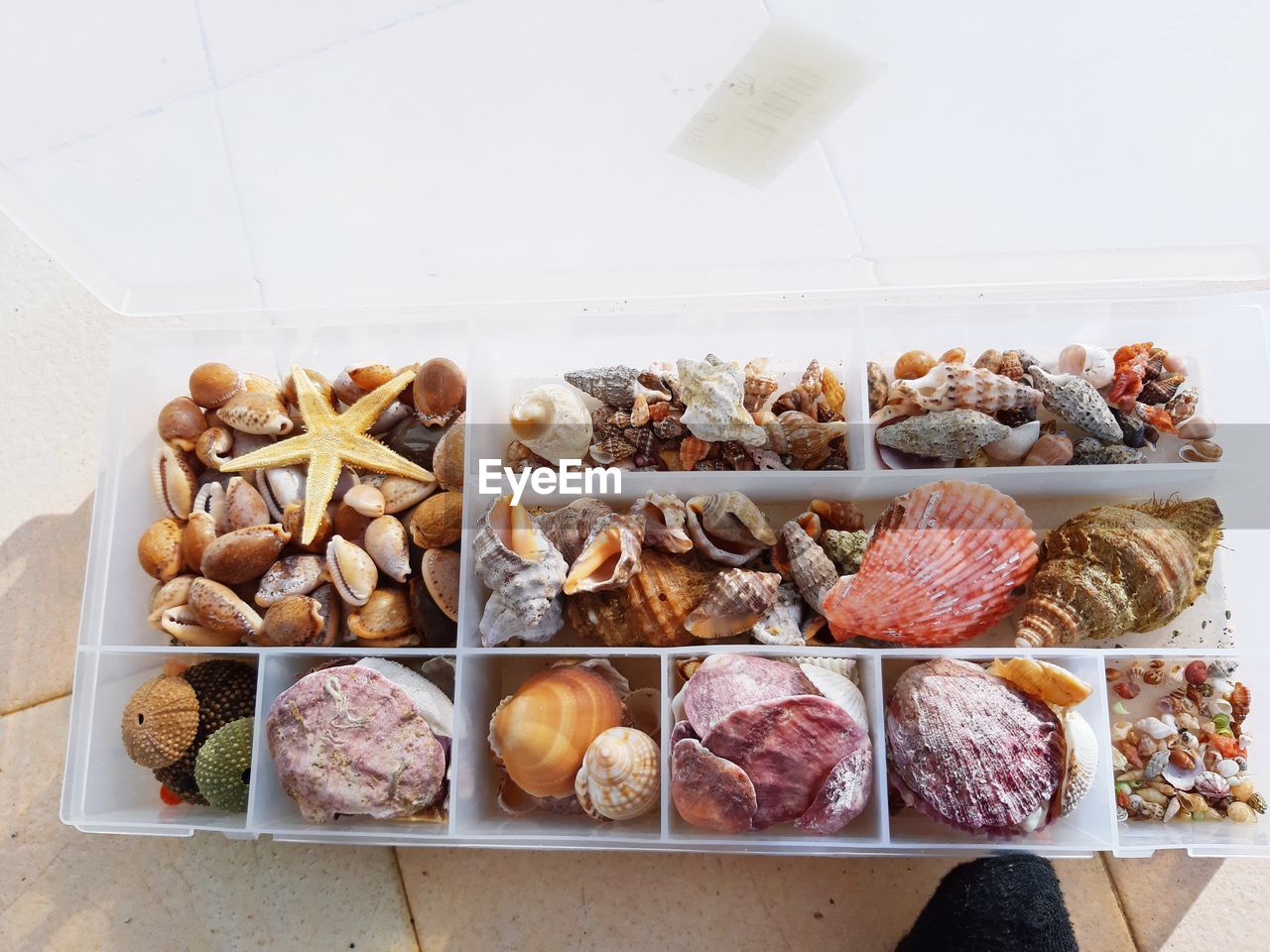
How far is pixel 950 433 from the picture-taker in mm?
1186

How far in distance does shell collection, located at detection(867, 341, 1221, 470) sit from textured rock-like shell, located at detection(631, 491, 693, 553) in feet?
1.07

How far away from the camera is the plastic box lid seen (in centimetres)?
116

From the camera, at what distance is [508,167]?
1.30 m

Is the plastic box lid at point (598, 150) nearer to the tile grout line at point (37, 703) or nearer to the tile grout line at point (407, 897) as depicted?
the tile grout line at point (37, 703)

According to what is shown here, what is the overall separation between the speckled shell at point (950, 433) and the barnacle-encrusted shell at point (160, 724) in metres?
1.11

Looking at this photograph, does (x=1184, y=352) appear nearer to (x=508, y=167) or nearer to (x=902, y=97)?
(x=902, y=97)

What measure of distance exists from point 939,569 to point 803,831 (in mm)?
410

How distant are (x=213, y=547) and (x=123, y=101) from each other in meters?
0.69

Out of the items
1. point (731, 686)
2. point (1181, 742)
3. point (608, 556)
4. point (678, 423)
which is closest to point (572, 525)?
point (608, 556)

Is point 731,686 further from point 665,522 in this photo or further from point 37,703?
point 37,703

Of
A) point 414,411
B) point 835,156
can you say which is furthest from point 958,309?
point 414,411

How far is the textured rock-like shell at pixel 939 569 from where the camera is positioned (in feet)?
3.78

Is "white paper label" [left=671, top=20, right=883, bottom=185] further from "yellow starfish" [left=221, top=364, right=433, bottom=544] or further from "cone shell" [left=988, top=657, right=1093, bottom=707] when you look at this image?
"cone shell" [left=988, top=657, right=1093, bottom=707]

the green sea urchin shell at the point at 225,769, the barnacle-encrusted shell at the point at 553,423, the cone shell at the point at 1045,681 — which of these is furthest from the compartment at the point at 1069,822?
the green sea urchin shell at the point at 225,769
